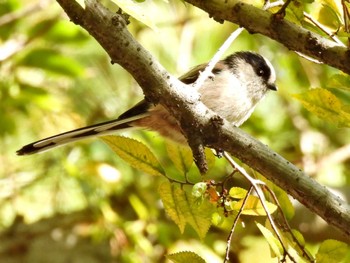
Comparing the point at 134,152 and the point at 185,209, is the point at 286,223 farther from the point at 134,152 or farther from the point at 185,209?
the point at 134,152

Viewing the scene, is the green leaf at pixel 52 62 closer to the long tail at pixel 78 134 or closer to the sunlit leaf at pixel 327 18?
the long tail at pixel 78 134

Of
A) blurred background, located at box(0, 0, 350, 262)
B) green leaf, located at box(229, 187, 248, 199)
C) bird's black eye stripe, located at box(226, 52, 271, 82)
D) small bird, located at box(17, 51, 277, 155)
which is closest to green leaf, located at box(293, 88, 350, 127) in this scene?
green leaf, located at box(229, 187, 248, 199)

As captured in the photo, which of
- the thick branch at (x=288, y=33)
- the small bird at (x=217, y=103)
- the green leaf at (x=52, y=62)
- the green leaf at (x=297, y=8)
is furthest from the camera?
the green leaf at (x=52, y=62)

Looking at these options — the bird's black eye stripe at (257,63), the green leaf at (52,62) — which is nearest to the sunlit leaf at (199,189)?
the bird's black eye stripe at (257,63)

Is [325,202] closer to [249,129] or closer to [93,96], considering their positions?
[249,129]

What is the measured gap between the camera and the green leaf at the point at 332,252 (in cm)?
168

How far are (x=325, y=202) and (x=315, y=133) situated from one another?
257cm

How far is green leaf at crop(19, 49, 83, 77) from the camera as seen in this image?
3.38 meters

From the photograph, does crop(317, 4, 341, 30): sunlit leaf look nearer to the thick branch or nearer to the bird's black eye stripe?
the thick branch

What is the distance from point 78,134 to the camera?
8.26 ft

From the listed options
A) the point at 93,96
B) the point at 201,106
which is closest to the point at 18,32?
the point at 93,96

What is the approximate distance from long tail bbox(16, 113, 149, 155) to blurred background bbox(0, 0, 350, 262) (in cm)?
72

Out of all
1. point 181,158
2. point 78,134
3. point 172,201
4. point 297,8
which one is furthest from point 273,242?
point 78,134

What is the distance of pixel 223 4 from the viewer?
1634 mm
